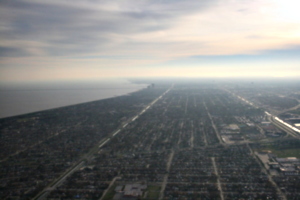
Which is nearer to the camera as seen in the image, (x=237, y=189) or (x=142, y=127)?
(x=237, y=189)

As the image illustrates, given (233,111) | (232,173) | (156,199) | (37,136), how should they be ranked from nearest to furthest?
(156,199) → (232,173) → (37,136) → (233,111)

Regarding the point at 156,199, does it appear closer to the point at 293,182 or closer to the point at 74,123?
the point at 293,182

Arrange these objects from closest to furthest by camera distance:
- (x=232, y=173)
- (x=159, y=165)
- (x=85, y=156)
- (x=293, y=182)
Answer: (x=293, y=182)
(x=232, y=173)
(x=159, y=165)
(x=85, y=156)

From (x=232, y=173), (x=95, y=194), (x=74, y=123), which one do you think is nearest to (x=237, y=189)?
(x=232, y=173)

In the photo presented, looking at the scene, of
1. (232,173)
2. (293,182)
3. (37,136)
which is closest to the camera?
(293,182)

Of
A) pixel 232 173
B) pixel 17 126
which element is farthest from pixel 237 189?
pixel 17 126

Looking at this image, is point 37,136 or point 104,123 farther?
point 104,123

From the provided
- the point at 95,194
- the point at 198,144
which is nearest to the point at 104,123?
the point at 198,144

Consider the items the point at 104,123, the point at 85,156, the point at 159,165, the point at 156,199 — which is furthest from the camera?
the point at 104,123

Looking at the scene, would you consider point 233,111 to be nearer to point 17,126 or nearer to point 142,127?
point 142,127
